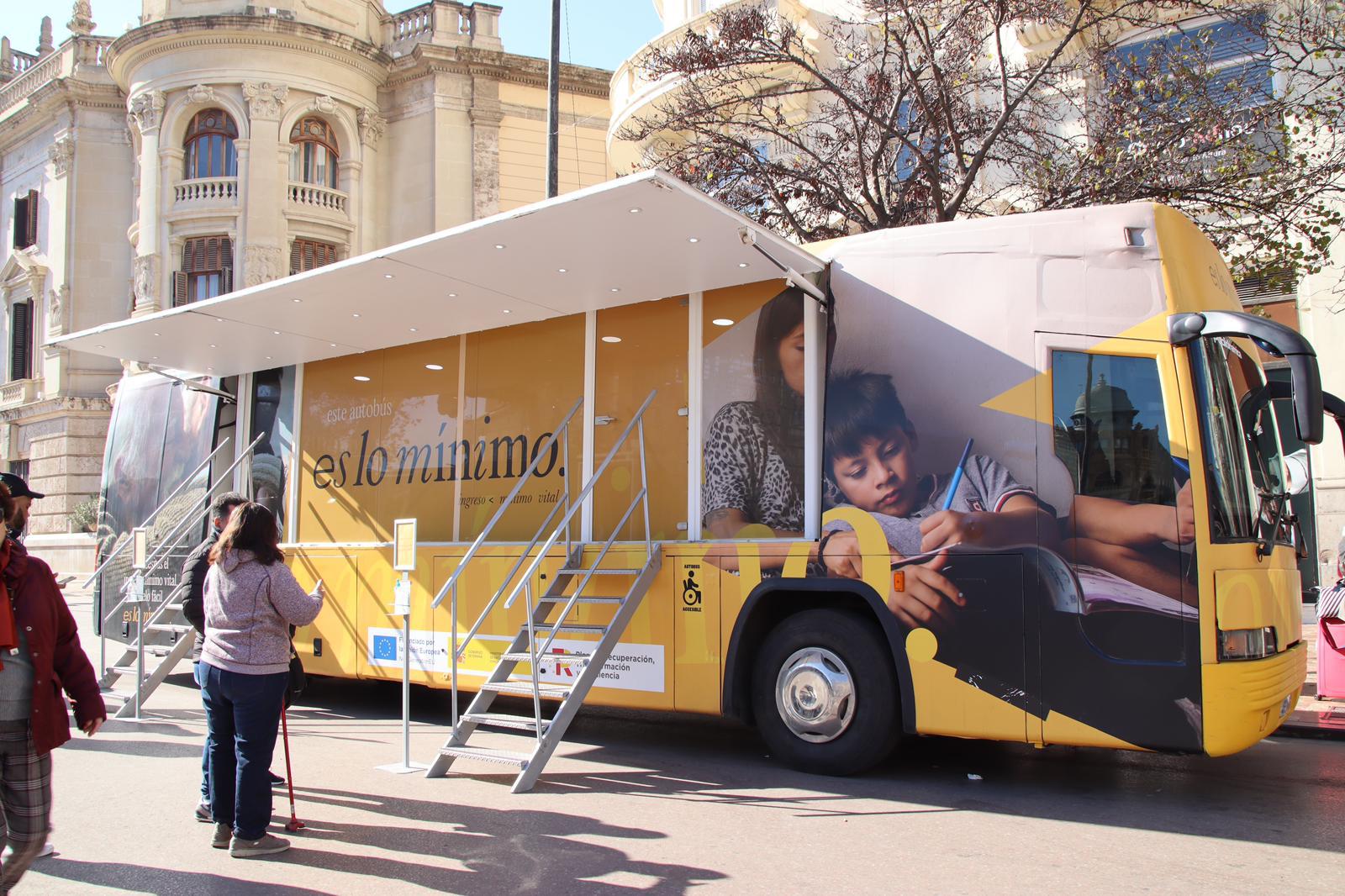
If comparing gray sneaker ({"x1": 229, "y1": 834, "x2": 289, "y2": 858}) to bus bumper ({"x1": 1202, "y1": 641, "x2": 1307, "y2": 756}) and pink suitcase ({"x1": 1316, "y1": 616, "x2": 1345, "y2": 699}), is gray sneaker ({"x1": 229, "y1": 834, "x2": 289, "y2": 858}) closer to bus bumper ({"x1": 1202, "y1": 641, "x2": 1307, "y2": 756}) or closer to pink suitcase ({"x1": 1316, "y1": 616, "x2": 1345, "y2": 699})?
bus bumper ({"x1": 1202, "y1": 641, "x2": 1307, "y2": 756})

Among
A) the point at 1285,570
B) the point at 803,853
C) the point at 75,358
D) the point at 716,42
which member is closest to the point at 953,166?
Answer: the point at 716,42

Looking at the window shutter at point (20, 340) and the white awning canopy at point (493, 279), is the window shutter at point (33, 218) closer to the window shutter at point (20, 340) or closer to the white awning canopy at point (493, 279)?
the window shutter at point (20, 340)

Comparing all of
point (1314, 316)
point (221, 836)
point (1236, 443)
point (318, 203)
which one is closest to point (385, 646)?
point (221, 836)

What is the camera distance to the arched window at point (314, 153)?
30.7m

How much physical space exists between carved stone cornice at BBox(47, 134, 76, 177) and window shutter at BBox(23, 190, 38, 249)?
8.41 ft

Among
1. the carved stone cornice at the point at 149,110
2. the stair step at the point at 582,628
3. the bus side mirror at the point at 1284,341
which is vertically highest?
the carved stone cornice at the point at 149,110

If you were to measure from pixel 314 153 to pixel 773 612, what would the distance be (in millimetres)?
27985

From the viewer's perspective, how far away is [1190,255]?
647 cm

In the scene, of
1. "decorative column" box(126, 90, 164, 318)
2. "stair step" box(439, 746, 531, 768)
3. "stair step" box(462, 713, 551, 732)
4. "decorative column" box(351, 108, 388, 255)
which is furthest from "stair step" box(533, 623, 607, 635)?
"decorative column" box(126, 90, 164, 318)

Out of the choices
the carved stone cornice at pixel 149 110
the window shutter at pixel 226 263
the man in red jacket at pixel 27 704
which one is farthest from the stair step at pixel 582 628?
the carved stone cornice at pixel 149 110

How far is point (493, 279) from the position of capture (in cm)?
802

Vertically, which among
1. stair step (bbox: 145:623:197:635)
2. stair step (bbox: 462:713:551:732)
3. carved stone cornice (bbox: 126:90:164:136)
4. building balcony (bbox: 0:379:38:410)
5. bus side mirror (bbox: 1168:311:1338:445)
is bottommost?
stair step (bbox: 462:713:551:732)

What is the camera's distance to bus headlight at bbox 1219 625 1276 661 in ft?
19.1

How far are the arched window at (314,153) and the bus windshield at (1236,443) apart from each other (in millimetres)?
28658
